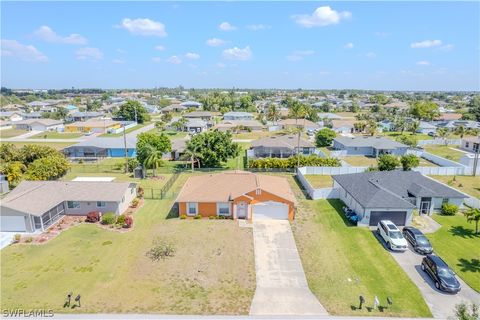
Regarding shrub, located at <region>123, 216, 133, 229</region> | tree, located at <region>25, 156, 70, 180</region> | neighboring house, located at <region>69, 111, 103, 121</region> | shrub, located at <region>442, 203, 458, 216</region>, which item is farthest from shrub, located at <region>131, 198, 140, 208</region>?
neighboring house, located at <region>69, 111, 103, 121</region>

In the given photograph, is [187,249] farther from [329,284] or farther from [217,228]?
[329,284]

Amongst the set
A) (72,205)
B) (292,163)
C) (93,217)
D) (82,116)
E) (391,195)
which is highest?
(82,116)

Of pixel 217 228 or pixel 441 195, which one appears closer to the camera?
pixel 217 228

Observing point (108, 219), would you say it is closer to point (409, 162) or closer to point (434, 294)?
point (434, 294)

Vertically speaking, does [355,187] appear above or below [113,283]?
above

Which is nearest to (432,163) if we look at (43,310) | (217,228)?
(217,228)

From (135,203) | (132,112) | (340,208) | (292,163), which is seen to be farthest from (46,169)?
(132,112)

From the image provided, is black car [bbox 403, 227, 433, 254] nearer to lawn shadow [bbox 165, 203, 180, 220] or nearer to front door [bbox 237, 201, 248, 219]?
front door [bbox 237, 201, 248, 219]
